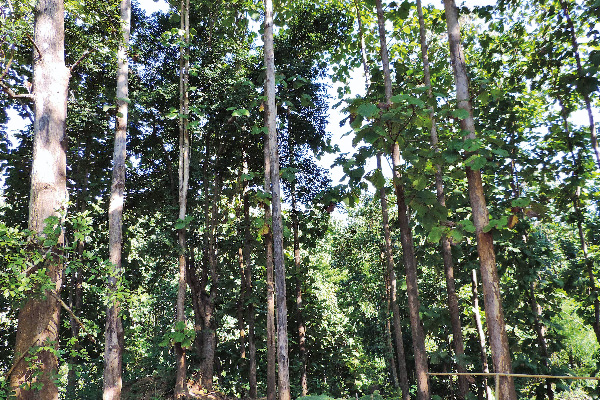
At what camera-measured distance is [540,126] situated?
32.2ft

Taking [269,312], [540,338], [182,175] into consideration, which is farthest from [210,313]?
[540,338]

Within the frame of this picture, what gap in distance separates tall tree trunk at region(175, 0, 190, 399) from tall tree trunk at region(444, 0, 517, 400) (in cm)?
759

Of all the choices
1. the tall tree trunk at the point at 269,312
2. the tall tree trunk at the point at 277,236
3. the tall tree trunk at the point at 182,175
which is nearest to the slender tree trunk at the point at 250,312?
the tall tree trunk at the point at 269,312

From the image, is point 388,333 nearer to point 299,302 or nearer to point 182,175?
point 299,302

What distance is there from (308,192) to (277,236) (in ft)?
17.6

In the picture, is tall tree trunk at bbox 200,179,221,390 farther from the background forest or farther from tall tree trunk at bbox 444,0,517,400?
tall tree trunk at bbox 444,0,517,400

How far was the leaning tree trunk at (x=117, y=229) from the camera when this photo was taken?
24.2 feet

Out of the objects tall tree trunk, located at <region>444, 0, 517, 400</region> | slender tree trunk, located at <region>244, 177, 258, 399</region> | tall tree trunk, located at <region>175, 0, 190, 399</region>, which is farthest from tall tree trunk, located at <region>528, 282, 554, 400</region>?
tall tree trunk, located at <region>175, 0, 190, 399</region>

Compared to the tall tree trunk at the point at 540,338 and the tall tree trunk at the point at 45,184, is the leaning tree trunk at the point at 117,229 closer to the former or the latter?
the tall tree trunk at the point at 45,184

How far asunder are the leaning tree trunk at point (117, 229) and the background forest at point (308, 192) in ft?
0.32

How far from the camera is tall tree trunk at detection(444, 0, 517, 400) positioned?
172 inches

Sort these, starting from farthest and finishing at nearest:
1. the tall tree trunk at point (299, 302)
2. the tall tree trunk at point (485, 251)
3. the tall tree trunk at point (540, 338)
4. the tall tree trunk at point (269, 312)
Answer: the tall tree trunk at point (299, 302), the tall tree trunk at point (269, 312), the tall tree trunk at point (540, 338), the tall tree trunk at point (485, 251)

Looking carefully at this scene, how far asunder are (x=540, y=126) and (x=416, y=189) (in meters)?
6.81

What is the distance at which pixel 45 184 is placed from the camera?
5.06 m
